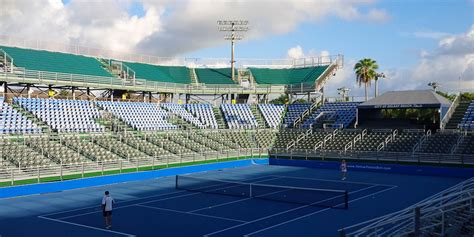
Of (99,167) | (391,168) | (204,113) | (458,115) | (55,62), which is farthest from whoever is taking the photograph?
(204,113)

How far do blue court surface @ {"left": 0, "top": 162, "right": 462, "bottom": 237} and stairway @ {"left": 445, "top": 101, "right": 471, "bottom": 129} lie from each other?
13131 millimetres

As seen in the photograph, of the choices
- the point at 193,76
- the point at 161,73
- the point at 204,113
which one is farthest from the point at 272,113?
the point at 161,73

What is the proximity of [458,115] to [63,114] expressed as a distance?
39.1 m

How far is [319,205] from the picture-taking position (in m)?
24.4

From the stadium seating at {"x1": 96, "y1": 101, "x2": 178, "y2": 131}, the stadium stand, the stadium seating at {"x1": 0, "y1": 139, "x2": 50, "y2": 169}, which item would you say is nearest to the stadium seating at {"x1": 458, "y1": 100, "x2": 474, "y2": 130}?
the stadium seating at {"x1": 96, "y1": 101, "x2": 178, "y2": 131}

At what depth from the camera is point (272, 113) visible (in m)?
59.6

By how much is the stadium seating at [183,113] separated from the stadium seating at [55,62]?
25.6ft

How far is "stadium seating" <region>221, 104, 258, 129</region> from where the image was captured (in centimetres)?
5590

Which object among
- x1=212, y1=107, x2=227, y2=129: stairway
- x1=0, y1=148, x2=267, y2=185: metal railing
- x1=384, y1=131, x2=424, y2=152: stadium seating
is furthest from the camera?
x1=212, y1=107, x2=227, y2=129: stairway

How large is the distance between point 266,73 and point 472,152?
112 ft

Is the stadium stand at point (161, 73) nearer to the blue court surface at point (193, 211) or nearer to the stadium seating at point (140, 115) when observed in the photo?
the stadium seating at point (140, 115)

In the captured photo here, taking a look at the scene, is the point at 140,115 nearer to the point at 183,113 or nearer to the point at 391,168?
the point at 183,113

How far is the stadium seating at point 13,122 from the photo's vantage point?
36625 mm

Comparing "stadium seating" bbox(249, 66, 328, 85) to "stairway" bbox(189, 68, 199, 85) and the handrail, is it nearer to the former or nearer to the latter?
"stairway" bbox(189, 68, 199, 85)
